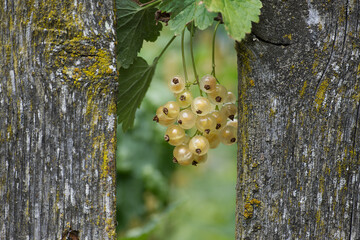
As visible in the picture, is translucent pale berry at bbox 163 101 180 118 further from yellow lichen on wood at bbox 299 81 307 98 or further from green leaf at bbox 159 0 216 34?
yellow lichen on wood at bbox 299 81 307 98

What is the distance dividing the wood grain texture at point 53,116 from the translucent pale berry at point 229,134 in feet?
1.23

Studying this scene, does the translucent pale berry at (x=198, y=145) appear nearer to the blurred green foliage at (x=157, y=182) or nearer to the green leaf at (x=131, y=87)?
the green leaf at (x=131, y=87)

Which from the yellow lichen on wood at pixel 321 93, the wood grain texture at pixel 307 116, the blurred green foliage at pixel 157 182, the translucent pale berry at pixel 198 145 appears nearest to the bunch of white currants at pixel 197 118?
the translucent pale berry at pixel 198 145

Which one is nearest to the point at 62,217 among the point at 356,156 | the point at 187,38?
the point at 356,156

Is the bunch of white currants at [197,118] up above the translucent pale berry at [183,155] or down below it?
above

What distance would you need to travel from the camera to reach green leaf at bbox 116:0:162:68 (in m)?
1.25

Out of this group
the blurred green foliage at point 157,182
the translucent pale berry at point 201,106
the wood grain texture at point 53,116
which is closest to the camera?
the wood grain texture at point 53,116

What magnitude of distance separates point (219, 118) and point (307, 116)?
0.85 feet

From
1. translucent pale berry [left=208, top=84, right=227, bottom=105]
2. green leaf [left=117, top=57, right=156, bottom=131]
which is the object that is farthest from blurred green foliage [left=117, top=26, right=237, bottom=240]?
translucent pale berry [left=208, top=84, right=227, bottom=105]

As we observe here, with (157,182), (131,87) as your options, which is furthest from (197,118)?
(157,182)

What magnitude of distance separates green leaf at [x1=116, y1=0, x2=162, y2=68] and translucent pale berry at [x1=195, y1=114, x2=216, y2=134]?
26cm

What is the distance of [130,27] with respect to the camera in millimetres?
1283

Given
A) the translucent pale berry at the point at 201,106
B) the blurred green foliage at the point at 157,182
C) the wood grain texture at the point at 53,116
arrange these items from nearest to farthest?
the wood grain texture at the point at 53,116
the translucent pale berry at the point at 201,106
the blurred green foliage at the point at 157,182

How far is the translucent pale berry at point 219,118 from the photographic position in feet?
4.06
